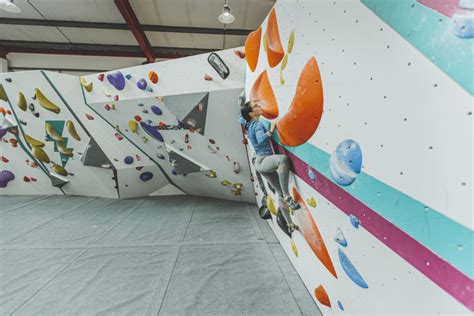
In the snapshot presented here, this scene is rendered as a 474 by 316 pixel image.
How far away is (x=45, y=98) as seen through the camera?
12.4 ft

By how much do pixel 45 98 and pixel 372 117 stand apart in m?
4.60

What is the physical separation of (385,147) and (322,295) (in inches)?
44.3

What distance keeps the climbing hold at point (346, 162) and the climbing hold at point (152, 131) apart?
296cm

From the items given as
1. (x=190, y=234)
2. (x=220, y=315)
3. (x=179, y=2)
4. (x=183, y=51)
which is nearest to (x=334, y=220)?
(x=220, y=315)

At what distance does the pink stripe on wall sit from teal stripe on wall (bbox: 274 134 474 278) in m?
0.02

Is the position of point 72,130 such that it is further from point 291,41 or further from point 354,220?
point 354,220

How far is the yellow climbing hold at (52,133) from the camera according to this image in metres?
4.02

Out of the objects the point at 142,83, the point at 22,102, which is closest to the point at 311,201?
the point at 142,83

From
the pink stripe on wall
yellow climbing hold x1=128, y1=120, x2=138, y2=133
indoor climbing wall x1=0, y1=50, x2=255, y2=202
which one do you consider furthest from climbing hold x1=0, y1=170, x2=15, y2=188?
the pink stripe on wall

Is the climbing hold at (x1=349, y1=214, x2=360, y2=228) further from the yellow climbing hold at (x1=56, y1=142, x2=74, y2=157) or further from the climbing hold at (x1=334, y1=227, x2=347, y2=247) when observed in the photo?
the yellow climbing hold at (x1=56, y1=142, x2=74, y2=157)

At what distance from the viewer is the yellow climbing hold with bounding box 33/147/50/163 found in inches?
168

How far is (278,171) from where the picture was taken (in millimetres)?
1807

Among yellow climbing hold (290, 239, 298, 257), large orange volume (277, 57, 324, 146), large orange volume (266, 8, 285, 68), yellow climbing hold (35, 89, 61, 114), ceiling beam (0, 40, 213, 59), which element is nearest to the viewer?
large orange volume (277, 57, 324, 146)

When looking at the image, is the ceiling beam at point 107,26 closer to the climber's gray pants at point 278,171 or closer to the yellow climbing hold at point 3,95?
the yellow climbing hold at point 3,95
